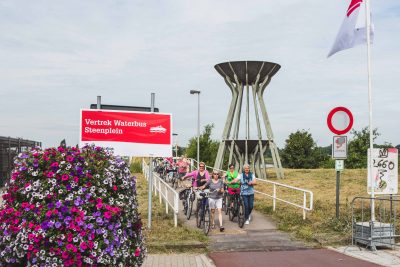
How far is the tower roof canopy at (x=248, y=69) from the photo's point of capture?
23.8 m

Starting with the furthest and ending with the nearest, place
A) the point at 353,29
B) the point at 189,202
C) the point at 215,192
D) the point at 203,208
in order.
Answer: the point at 189,202 → the point at 215,192 → the point at 203,208 → the point at 353,29

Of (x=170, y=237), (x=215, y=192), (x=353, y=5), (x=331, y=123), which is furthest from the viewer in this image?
(x=215, y=192)

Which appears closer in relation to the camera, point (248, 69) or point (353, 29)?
point (353, 29)

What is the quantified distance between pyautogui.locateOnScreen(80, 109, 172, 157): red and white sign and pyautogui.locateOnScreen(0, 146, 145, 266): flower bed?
478cm

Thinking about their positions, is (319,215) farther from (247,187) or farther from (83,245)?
(83,245)

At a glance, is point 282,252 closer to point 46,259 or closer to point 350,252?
point 350,252

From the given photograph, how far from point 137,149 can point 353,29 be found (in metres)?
5.34

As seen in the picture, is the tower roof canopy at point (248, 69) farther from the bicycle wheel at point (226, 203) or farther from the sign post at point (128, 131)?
the sign post at point (128, 131)

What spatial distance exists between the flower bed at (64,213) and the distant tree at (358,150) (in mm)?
42902

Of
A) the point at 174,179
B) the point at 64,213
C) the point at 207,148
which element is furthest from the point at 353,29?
the point at 207,148

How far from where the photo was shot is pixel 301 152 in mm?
55156

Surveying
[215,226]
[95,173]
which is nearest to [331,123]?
[215,226]

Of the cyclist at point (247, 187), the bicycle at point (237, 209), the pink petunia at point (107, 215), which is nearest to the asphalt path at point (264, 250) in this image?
the bicycle at point (237, 209)

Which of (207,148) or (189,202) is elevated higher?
(207,148)
